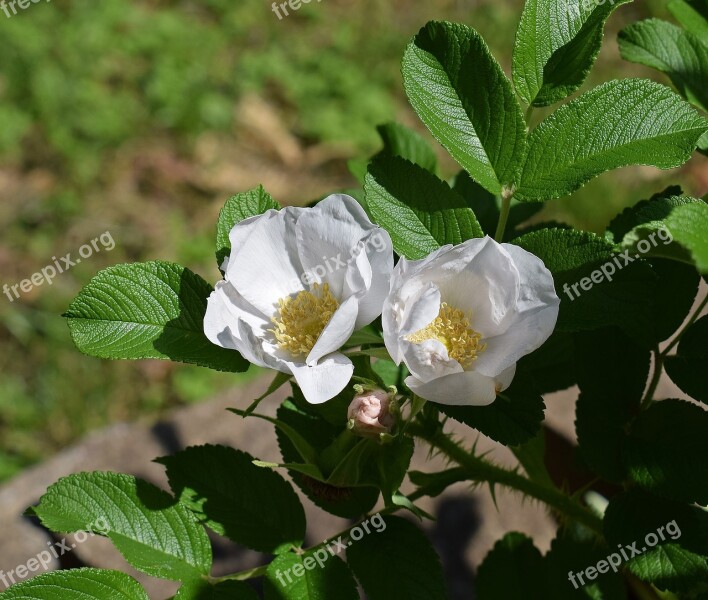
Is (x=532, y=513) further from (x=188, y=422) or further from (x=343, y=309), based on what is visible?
(x=343, y=309)

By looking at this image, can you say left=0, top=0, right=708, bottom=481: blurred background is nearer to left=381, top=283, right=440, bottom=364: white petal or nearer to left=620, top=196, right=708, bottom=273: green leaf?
left=381, top=283, right=440, bottom=364: white petal

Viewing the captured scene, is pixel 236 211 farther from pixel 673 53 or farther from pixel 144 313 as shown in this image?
pixel 673 53

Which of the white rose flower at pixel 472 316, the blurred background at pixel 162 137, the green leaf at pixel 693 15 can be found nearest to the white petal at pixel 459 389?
the white rose flower at pixel 472 316

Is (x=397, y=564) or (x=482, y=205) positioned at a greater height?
(x=482, y=205)

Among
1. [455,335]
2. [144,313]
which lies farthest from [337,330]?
[144,313]

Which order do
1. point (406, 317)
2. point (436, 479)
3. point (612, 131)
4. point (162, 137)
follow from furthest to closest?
1. point (162, 137)
2. point (436, 479)
3. point (612, 131)
4. point (406, 317)

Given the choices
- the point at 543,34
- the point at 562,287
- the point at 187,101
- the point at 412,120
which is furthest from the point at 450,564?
the point at 187,101

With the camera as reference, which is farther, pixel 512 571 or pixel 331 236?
pixel 512 571
